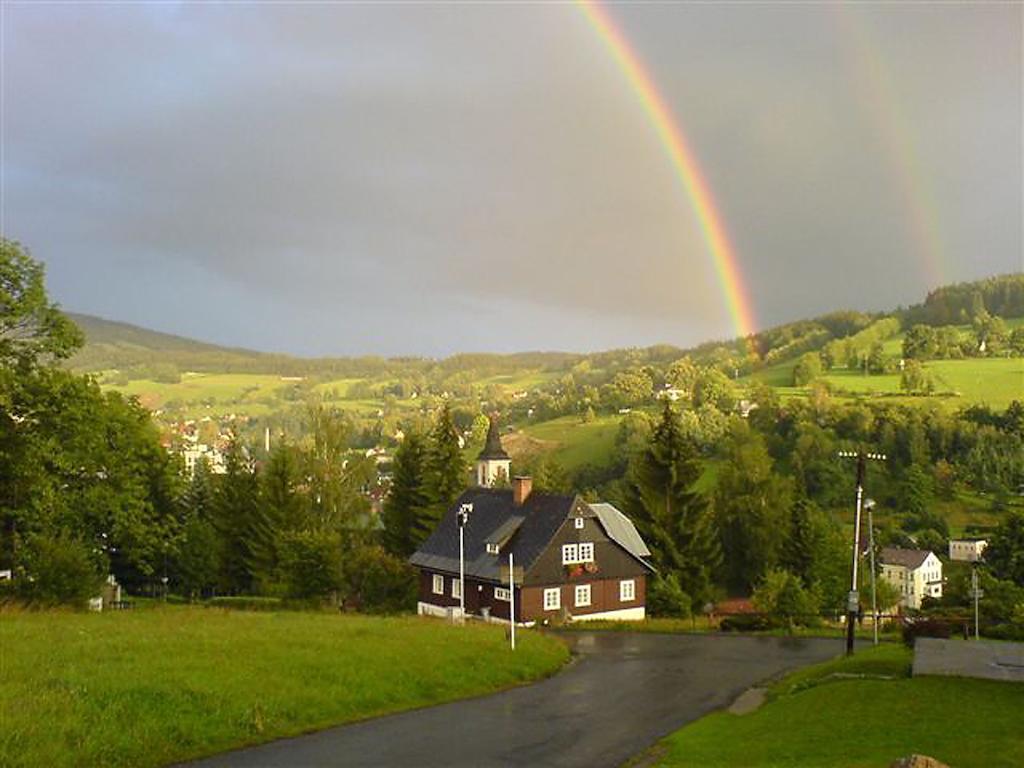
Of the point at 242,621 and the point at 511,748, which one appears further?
the point at 242,621

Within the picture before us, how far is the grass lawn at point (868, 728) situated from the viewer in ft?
50.8

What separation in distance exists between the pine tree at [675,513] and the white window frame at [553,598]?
9.79 metres

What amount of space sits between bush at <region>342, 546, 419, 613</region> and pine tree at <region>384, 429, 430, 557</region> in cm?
760

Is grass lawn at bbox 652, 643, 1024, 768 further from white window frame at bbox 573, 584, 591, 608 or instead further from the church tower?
the church tower

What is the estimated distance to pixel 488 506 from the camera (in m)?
58.4

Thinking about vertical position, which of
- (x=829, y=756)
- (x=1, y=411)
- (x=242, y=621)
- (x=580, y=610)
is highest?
(x=1, y=411)

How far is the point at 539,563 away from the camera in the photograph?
50.8 m

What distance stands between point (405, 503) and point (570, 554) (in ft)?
74.9

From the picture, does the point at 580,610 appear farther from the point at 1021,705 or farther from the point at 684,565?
the point at 1021,705

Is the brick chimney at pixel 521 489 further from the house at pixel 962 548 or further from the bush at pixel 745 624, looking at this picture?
the house at pixel 962 548

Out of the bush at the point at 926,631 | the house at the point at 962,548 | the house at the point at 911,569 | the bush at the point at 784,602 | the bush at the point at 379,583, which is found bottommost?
the house at the point at 911,569

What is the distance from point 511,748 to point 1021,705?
10301 mm

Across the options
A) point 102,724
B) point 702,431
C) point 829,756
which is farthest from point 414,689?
point 702,431

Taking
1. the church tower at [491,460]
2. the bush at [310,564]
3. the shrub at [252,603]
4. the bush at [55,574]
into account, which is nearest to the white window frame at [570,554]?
the bush at [310,564]
